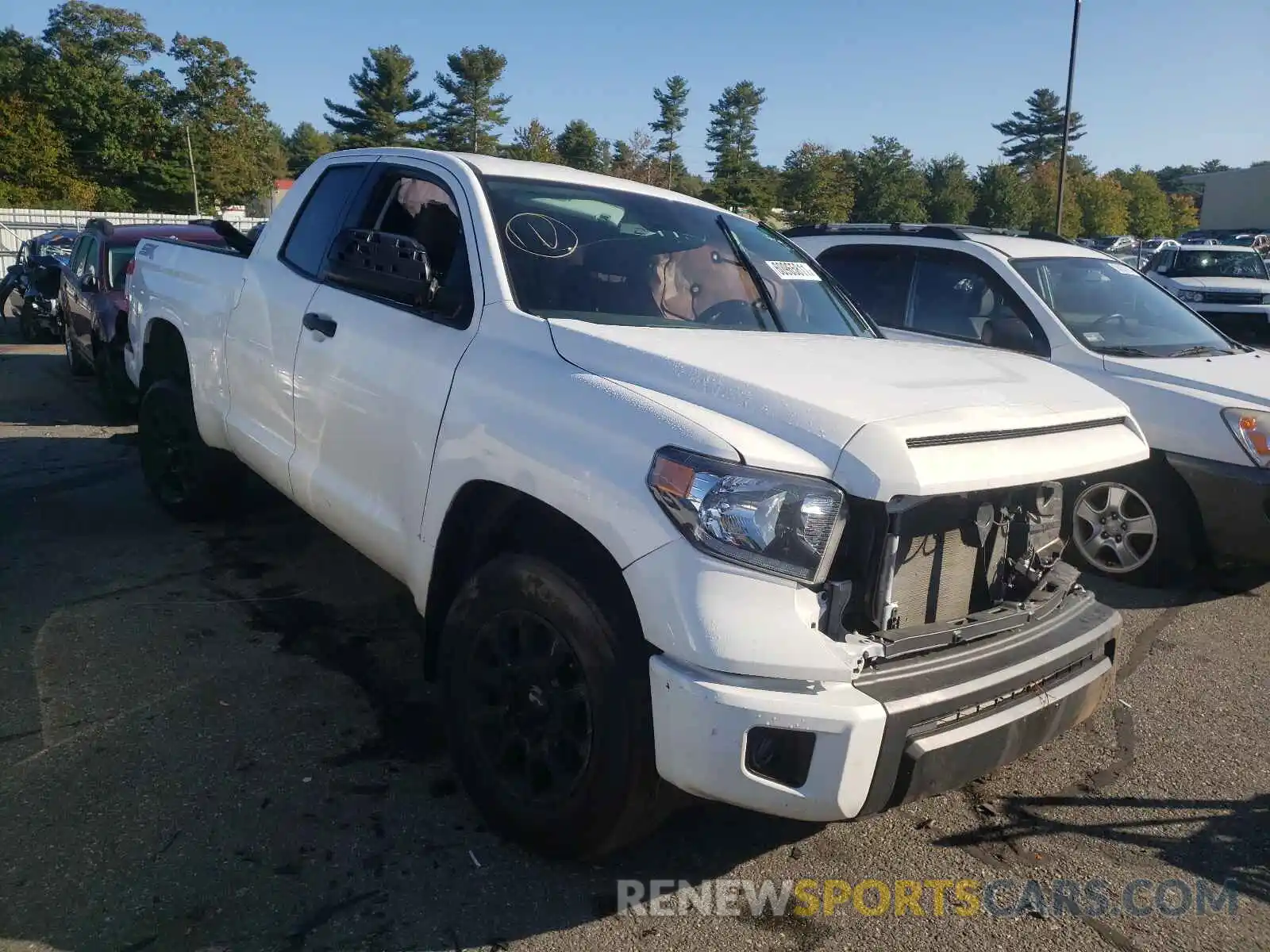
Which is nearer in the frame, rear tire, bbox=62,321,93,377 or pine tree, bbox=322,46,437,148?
rear tire, bbox=62,321,93,377

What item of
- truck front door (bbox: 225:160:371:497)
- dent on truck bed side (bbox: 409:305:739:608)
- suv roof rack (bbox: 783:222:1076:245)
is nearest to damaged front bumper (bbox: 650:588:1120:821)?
dent on truck bed side (bbox: 409:305:739:608)

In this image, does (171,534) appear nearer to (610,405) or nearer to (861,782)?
(610,405)

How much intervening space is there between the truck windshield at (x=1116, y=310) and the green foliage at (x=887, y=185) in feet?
149

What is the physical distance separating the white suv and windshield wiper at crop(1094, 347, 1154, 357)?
0.04 feet

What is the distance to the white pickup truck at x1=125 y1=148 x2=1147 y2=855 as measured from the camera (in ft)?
7.70

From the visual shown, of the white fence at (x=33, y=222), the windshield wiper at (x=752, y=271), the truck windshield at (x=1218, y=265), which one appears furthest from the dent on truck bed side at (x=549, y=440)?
the white fence at (x=33, y=222)

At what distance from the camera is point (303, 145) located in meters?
127

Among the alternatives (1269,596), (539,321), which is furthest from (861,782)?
(1269,596)

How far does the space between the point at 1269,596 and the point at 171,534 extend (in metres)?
6.14

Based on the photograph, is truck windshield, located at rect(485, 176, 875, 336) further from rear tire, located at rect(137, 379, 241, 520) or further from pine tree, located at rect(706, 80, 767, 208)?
pine tree, located at rect(706, 80, 767, 208)

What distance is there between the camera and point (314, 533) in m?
5.91

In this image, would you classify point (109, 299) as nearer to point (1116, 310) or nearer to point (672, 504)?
point (1116, 310)

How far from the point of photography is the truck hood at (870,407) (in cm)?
241

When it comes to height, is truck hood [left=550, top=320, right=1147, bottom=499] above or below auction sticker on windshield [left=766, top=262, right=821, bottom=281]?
below
